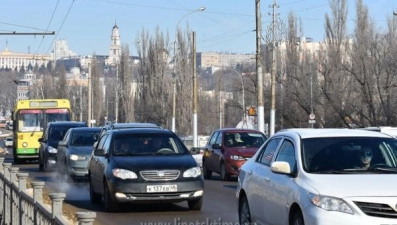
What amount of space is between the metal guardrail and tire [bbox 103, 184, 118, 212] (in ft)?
5.79

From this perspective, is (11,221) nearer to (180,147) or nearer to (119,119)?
(180,147)

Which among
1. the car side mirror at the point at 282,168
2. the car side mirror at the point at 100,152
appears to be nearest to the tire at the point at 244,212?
the car side mirror at the point at 282,168

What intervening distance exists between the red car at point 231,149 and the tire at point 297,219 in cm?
1461

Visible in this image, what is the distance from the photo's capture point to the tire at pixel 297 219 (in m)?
8.84

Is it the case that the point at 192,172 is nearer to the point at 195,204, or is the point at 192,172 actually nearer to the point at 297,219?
the point at 195,204

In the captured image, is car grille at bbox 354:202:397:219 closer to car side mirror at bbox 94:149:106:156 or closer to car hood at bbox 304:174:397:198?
car hood at bbox 304:174:397:198

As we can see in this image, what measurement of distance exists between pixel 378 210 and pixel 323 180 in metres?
0.79

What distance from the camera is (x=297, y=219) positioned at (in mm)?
8977

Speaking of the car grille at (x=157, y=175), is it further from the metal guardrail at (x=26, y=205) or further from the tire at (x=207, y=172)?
the tire at (x=207, y=172)

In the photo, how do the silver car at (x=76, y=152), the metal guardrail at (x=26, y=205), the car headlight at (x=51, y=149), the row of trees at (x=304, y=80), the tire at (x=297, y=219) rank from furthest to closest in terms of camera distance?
1. the row of trees at (x=304, y=80)
2. the car headlight at (x=51, y=149)
3. the silver car at (x=76, y=152)
4. the tire at (x=297, y=219)
5. the metal guardrail at (x=26, y=205)

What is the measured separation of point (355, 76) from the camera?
56.8 m

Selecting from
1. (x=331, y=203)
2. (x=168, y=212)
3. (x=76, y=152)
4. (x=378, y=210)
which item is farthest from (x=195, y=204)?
(x=76, y=152)

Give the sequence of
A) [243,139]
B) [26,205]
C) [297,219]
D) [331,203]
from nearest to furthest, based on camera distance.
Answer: [331,203] < [297,219] < [26,205] < [243,139]

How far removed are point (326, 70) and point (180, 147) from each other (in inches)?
1918
